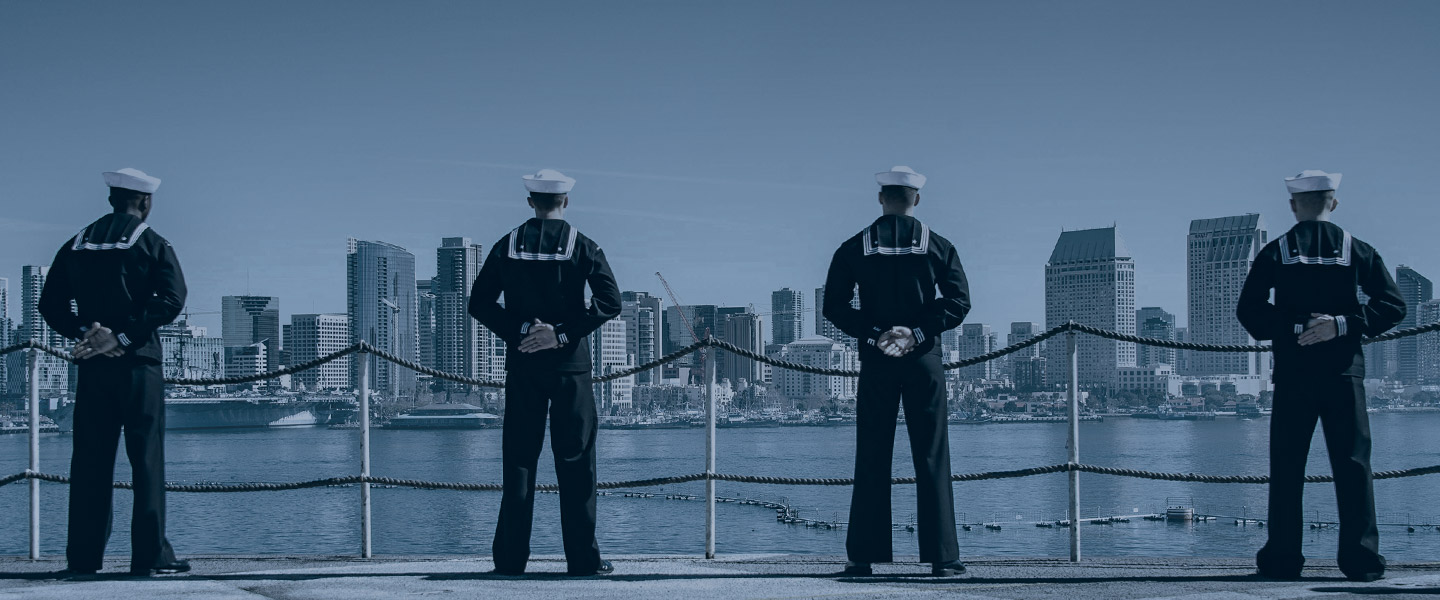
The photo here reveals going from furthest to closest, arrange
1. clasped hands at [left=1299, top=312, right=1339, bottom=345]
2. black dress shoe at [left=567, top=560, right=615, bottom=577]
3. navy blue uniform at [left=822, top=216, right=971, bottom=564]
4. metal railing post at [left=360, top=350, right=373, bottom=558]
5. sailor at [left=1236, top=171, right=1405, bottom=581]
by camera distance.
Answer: metal railing post at [left=360, top=350, right=373, bottom=558], black dress shoe at [left=567, top=560, right=615, bottom=577], navy blue uniform at [left=822, top=216, right=971, bottom=564], sailor at [left=1236, top=171, right=1405, bottom=581], clasped hands at [left=1299, top=312, right=1339, bottom=345]

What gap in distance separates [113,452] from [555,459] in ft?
8.25

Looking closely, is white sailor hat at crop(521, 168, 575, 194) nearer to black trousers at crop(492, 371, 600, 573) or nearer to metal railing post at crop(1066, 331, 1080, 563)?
black trousers at crop(492, 371, 600, 573)

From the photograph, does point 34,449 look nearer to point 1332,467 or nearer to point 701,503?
point 1332,467

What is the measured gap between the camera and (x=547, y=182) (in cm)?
725

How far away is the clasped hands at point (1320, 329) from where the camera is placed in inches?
269

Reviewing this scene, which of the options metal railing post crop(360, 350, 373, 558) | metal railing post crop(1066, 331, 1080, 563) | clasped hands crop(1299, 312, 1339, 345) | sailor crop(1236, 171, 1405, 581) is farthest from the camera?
metal railing post crop(360, 350, 373, 558)

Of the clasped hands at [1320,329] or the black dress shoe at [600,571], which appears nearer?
the clasped hands at [1320,329]

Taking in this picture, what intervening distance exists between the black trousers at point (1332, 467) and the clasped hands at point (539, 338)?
12.7 ft

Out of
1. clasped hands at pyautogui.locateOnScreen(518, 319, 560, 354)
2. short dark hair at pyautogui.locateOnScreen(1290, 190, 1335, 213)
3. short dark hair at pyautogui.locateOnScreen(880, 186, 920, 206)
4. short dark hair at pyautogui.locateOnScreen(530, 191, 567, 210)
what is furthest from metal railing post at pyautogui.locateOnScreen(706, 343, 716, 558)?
short dark hair at pyautogui.locateOnScreen(1290, 190, 1335, 213)

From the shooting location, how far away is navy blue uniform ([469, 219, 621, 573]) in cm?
719

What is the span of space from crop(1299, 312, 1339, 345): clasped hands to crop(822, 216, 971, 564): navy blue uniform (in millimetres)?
1751

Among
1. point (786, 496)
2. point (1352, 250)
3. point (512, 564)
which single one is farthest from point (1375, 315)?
point (786, 496)

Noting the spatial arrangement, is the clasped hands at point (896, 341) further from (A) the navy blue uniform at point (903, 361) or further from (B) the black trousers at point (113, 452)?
(B) the black trousers at point (113, 452)

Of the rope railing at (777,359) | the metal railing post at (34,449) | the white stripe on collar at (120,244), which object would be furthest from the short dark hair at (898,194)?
the metal railing post at (34,449)
